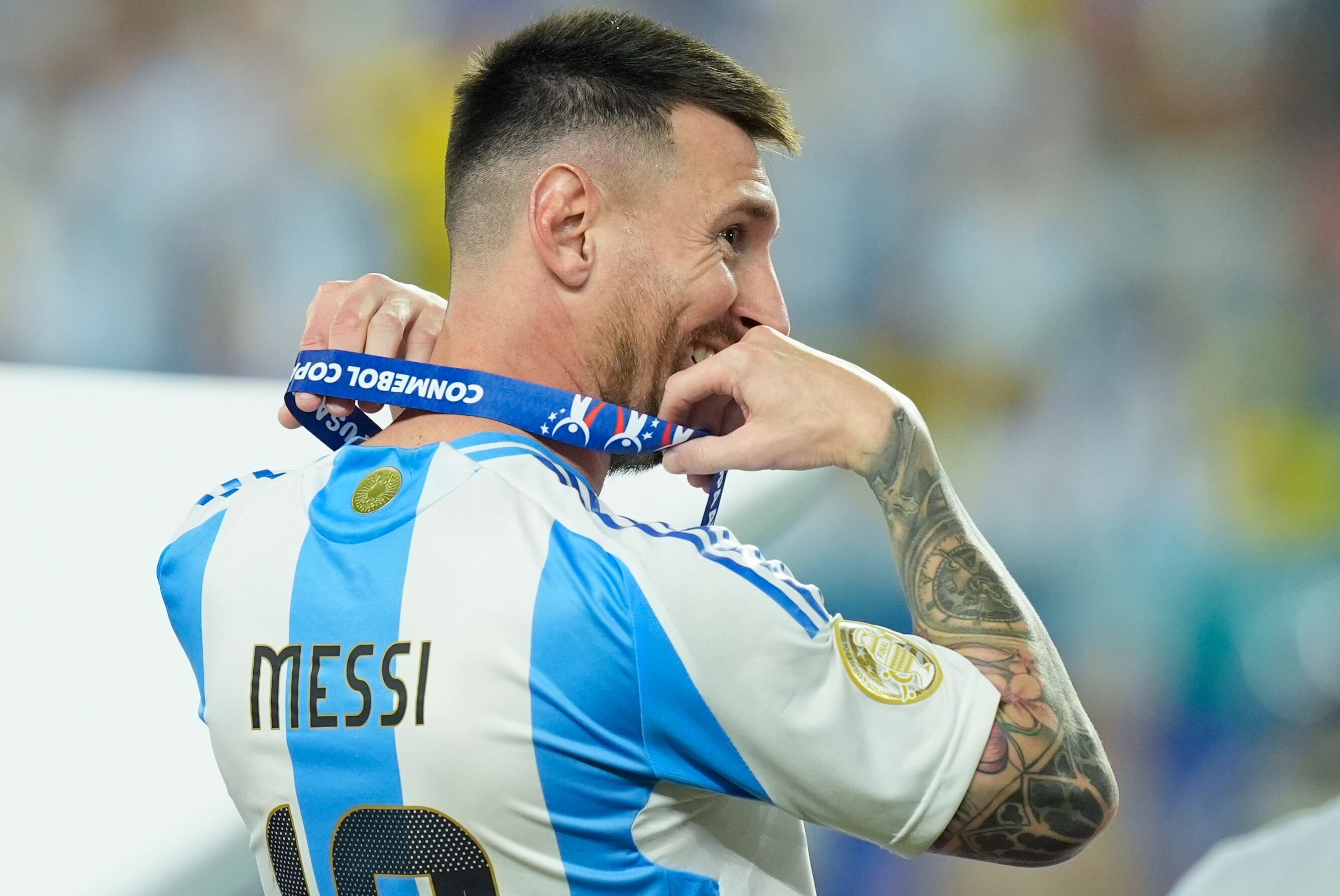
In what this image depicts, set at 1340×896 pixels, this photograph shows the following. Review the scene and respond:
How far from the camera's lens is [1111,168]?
4480mm

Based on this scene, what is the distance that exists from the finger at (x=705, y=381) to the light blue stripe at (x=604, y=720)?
195 millimetres

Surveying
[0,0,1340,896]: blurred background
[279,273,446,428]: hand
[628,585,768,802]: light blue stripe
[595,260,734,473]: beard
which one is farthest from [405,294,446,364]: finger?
[0,0,1340,896]: blurred background

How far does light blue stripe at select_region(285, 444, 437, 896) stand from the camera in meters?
0.82

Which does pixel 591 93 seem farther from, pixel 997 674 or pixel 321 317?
pixel 997 674

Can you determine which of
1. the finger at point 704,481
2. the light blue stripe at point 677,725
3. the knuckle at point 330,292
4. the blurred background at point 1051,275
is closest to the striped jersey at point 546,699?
the light blue stripe at point 677,725

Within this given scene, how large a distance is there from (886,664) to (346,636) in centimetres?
37

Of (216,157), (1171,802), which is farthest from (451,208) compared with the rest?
(216,157)

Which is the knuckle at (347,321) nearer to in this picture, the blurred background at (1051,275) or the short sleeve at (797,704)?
the short sleeve at (797,704)

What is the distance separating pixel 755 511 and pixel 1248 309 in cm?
282

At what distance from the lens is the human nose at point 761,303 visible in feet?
3.50

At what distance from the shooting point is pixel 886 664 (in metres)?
0.84

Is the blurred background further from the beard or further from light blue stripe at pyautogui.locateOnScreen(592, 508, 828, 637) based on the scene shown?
light blue stripe at pyautogui.locateOnScreen(592, 508, 828, 637)

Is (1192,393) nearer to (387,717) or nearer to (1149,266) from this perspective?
(1149,266)

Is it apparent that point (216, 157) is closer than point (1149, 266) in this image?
No
